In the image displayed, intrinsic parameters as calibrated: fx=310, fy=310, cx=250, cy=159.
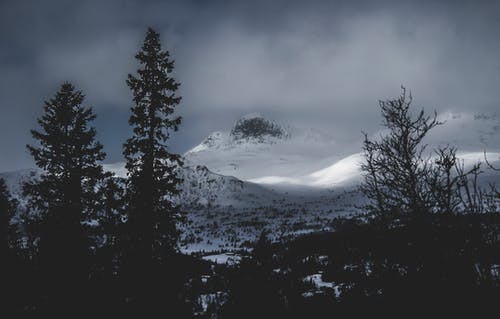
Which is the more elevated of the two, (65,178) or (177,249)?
(65,178)

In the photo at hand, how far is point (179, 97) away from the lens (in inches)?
549

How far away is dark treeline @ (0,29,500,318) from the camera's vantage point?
4.88 meters

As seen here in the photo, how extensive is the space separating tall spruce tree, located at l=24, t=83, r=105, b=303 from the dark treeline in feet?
0.18

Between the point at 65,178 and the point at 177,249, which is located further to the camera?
the point at 65,178

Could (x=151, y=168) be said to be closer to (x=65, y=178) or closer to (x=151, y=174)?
(x=151, y=174)

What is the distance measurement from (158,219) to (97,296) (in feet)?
14.4

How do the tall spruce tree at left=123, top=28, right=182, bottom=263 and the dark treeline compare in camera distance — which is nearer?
the dark treeline

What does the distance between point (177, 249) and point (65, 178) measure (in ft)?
24.6

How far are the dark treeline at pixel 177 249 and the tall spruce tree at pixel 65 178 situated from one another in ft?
0.18

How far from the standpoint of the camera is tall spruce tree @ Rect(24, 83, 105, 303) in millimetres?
13914

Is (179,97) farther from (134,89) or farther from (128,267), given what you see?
(128,267)

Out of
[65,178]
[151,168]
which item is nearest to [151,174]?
[151,168]

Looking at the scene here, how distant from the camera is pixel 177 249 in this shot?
40.1 feet

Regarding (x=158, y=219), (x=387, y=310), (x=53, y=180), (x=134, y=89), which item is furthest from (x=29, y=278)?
(x=387, y=310)
